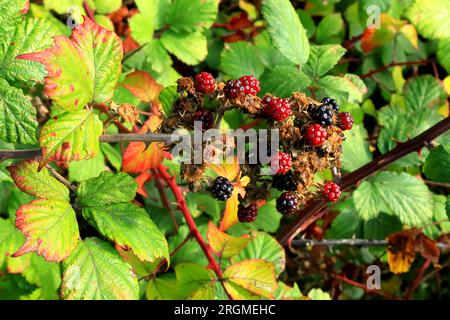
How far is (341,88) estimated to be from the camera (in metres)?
1.76

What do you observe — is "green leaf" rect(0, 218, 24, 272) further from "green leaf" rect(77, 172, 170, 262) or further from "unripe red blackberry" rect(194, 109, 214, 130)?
"unripe red blackberry" rect(194, 109, 214, 130)

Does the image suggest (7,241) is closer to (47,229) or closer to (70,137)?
(47,229)

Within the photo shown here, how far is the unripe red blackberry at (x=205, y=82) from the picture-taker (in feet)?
3.67

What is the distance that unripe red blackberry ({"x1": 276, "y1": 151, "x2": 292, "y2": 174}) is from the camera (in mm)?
1113

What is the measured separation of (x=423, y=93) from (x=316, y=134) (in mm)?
1443

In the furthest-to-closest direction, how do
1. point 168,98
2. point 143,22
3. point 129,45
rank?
point 129,45, point 143,22, point 168,98

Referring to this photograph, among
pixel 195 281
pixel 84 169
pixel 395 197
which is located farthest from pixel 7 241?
pixel 395 197

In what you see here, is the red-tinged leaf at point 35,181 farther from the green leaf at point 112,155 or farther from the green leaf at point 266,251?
the green leaf at point 266,251

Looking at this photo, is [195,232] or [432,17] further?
[432,17]

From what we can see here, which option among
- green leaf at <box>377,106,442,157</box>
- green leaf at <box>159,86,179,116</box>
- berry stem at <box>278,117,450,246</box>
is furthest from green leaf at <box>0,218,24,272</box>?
green leaf at <box>377,106,442,157</box>

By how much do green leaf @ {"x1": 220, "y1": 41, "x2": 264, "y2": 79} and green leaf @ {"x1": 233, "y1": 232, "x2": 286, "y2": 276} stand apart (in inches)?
29.0
